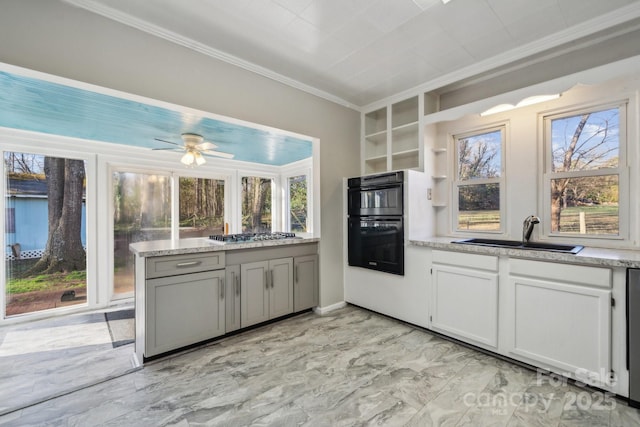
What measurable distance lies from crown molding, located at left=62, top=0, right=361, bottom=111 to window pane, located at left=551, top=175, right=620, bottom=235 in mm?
2629

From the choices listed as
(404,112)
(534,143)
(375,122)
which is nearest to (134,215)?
(375,122)

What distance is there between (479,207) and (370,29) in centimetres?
214

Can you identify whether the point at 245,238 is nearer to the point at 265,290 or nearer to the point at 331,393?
the point at 265,290

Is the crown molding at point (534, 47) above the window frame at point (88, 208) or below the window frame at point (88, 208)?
above

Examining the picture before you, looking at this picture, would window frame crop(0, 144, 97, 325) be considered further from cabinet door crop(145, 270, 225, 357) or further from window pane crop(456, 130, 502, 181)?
window pane crop(456, 130, 502, 181)

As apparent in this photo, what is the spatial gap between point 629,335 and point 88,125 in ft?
16.3

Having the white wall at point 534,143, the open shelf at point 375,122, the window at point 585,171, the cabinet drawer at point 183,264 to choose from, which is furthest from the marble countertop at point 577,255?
the cabinet drawer at point 183,264

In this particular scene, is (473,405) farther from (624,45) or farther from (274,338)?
(624,45)

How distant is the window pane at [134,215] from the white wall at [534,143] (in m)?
4.19

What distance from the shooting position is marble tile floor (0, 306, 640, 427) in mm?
1632

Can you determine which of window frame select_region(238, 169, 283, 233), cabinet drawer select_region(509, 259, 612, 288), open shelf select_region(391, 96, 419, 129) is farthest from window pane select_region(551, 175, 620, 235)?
window frame select_region(238, 169, 283, 233)

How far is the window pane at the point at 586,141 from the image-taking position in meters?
2.31

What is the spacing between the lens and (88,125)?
10.0ft

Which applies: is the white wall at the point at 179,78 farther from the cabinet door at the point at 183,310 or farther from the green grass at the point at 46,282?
the green grass at the point at 46,282
